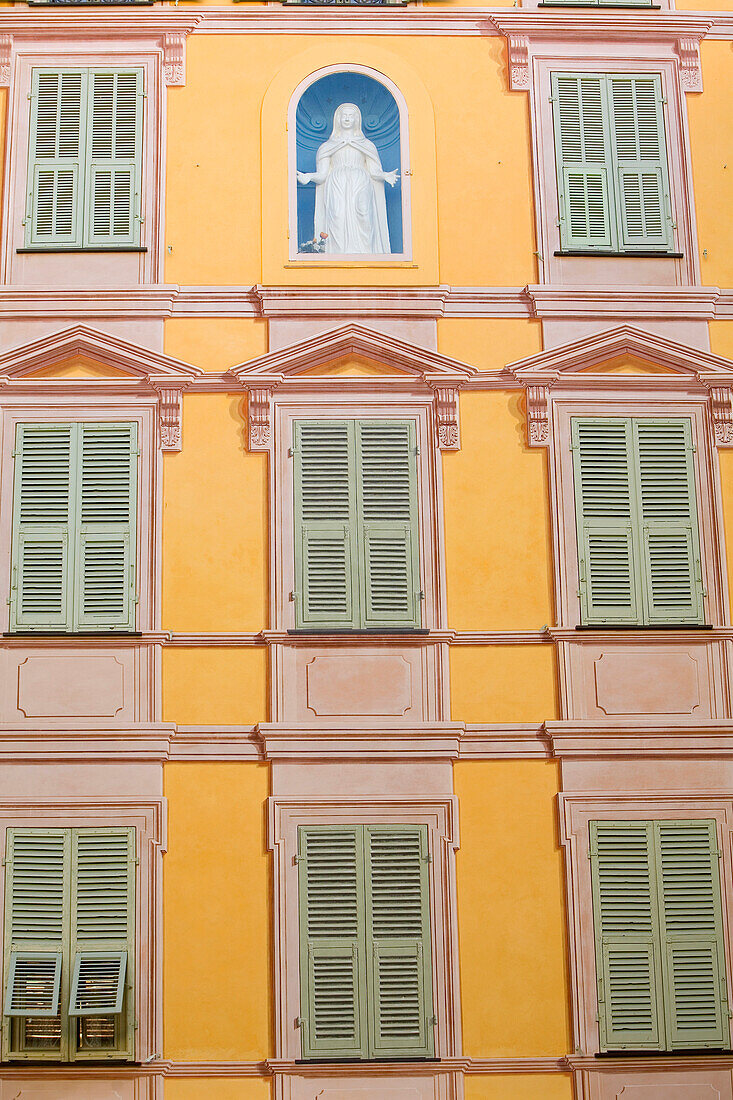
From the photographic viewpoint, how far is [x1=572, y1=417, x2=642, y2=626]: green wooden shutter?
34.4ft

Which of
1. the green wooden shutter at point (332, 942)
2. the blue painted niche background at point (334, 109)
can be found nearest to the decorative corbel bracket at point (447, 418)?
the blue painted niche background at point (334, 109)

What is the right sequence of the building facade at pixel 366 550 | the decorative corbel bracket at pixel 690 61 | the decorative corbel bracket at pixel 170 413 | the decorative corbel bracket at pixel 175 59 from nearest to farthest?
1. the building facade at pixel 366 550
2. the decorative corbel bracket at pixel 170 413
3. the decorative corbel bracket at pixel 175 59
4. the decorative corbel bracket at pixel 690 61

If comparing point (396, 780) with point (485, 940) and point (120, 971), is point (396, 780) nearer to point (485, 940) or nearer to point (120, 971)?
point (485, 940)

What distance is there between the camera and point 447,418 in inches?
421

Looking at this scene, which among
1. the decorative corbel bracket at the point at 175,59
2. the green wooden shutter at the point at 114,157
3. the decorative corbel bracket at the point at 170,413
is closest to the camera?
the decorative corbel bracket at the point at 170,413

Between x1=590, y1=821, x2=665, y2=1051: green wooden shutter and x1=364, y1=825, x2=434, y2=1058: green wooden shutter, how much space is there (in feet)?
3.66

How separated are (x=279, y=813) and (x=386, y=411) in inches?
113

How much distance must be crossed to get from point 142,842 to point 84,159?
Answer: 490 centimetres

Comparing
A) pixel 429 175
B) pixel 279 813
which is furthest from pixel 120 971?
pixel 429 175

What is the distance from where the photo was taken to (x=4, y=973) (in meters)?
9.73

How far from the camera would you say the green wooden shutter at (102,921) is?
9656 millimetres

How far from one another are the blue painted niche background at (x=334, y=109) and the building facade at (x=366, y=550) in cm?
3

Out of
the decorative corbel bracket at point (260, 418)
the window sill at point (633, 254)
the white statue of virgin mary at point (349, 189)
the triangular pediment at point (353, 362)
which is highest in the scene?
the white statue of virgin mary at point (349, 189)

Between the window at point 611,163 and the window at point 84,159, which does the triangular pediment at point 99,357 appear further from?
the window at point 611,163
